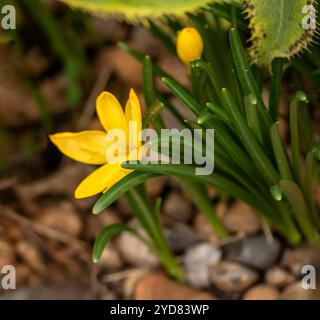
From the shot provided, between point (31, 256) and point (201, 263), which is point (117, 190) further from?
point (31, 256)

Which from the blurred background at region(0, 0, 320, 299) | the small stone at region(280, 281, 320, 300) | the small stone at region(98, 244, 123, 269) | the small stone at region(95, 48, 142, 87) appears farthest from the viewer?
the small stone at region(95, 48, 142, 87)

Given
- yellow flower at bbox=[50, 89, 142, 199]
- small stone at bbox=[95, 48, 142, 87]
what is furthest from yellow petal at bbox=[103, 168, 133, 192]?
small stone at bbox=[95, 48, 142, 87]

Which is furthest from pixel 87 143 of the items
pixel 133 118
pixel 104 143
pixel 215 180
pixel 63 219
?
pixel 63 219

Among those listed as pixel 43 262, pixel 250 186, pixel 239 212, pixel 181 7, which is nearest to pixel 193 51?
pixel 181 7

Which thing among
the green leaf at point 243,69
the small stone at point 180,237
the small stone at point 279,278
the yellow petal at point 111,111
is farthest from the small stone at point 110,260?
the green leaf at point 243,69

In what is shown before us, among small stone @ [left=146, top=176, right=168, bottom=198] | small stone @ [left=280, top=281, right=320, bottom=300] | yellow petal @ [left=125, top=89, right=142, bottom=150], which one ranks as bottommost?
small stone @ [left=280, top=281, right=320, bottom=300]

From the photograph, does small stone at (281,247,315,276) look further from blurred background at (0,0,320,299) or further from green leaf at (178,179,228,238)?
green leaf at (178,179,228,238)
